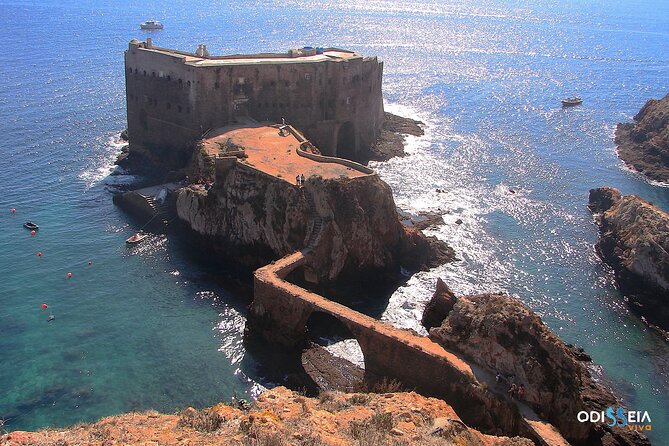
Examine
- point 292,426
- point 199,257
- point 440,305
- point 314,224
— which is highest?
point 292,426

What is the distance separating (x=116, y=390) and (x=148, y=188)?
A: 3008 centimetres

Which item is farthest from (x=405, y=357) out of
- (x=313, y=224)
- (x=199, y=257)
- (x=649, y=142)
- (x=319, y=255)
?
(x=649, y=142)

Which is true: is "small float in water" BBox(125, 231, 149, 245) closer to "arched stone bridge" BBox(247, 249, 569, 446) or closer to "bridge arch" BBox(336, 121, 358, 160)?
"arched stone bridge" BBox(247, 249, 569, 446)

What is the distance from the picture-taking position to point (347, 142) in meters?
77.4

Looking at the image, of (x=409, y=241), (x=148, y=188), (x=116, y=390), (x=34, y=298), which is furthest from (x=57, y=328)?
(x=409, y=241)

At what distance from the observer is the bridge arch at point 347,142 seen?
76.4m

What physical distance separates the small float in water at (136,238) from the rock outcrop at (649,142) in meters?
63.7

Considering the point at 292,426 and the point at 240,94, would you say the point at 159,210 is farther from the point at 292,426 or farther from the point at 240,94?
the point at 292,426

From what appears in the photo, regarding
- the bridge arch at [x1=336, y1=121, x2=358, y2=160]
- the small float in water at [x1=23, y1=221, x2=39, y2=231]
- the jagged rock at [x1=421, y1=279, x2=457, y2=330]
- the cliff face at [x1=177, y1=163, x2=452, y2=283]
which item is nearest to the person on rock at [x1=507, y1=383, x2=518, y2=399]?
the jagged rock at [x1=421, y1=279, x2=457, y2=330]

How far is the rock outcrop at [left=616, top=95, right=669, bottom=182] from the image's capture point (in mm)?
82500

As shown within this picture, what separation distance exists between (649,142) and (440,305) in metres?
65.2

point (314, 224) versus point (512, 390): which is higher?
point (314, 224)

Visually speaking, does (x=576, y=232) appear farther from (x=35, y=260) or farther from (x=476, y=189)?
(x=35, y=260)

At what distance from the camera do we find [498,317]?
3347cm
